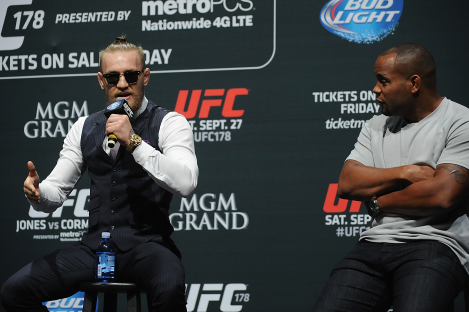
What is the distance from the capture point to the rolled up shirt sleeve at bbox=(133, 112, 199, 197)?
1.88 meters

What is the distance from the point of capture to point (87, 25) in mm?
3711

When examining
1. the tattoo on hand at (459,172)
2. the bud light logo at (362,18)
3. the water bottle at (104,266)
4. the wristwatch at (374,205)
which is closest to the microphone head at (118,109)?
the water bottle at (104,266)

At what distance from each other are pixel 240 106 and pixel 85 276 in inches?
71.6

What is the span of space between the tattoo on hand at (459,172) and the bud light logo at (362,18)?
1739 millimetres

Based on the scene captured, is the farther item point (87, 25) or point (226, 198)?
point (87, 25)

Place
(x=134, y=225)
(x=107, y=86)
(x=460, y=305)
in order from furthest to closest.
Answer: (x=460, y=305) → (x=107, y=86) → (x=134, y=225)

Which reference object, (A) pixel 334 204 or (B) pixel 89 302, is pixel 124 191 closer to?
(B) pixel 89 302

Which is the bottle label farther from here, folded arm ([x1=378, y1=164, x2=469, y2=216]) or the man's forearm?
folded arm ([x1=378, y1=164, x2=469, y2=216])

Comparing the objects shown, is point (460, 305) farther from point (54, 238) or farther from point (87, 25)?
point (87, 25)

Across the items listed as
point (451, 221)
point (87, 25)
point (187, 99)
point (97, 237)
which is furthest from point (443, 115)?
point (87, 25)

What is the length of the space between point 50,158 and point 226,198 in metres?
1.39

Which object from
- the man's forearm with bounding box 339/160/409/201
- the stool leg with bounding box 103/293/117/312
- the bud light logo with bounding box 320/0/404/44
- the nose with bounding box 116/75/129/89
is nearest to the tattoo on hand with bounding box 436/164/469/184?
the man's forearm with bounding box 339/160/409/201

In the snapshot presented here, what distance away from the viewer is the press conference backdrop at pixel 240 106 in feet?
11.0

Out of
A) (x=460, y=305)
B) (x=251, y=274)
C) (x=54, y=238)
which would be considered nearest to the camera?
(x=460, y=305)
